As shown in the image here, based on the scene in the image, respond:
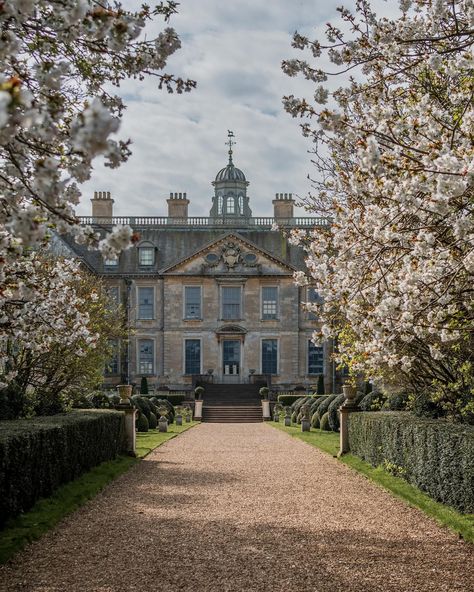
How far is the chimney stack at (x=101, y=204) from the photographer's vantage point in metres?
48.2

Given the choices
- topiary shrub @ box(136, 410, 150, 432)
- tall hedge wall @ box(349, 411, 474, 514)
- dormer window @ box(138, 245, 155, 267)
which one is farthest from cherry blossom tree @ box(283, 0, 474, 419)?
dormer window @ box(138, 245, 155, 267)

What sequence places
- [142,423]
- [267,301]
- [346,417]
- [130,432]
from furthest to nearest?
[267,301] < [142,423] < [346,417] < [130,432]

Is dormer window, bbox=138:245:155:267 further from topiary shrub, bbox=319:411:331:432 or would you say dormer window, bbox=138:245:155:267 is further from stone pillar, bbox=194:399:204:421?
topiary shrub, bbox=319:411:331:432

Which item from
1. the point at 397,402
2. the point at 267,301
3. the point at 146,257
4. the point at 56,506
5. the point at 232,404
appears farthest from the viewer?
the point at 146,257

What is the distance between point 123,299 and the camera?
44969 mm

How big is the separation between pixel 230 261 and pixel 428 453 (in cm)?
3377

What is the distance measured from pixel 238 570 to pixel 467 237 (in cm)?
349

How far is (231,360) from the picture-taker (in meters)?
44.2

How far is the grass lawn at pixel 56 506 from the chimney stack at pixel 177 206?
33159 mm

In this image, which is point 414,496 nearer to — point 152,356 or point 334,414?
point 334,414

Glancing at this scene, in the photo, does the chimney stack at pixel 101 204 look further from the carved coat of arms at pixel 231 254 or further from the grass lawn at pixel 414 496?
the grass lawn at pixel 414 496

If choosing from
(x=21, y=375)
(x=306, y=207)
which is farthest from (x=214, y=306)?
(x=306, y=207)

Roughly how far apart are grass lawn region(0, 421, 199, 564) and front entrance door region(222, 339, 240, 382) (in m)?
27.6

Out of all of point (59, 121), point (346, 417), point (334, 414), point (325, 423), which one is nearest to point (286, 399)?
point (325, 423)
